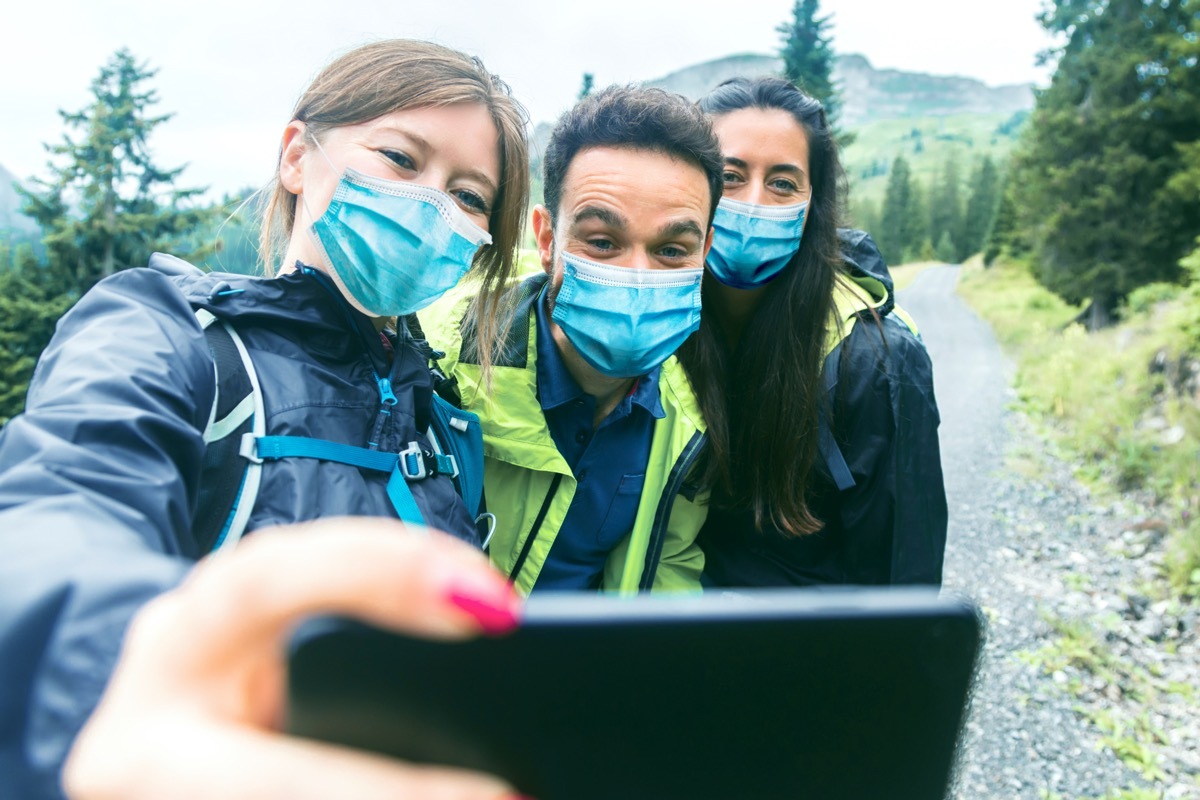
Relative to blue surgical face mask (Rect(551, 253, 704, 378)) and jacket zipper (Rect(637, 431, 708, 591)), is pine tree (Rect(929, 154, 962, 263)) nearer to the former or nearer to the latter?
blue surgical face mask (Rect(551, 253, 704, 378))

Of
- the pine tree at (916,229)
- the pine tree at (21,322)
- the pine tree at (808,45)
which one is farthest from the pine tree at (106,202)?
the pine tree at (916,229)

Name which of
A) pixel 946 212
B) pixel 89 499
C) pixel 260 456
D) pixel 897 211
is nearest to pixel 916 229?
pixel 897 211

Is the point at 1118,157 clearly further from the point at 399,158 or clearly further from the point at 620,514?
the point at 399,158

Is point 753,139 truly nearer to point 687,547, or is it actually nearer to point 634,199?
point 634,199

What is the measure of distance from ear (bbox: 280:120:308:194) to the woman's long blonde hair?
1.3 inches

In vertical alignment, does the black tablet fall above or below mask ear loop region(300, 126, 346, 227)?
below

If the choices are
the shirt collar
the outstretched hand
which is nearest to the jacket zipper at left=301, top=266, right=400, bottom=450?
the shirt collar

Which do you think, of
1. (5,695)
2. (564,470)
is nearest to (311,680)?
(5,695)

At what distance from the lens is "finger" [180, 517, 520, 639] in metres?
0.48

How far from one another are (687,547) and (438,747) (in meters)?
1.96

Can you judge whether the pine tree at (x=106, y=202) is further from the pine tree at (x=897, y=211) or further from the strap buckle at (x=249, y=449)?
the pine tree at (x=897, y=211)

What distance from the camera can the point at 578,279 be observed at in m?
2.23

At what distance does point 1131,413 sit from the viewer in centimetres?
898

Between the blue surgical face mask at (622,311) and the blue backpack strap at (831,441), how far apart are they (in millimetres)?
535
